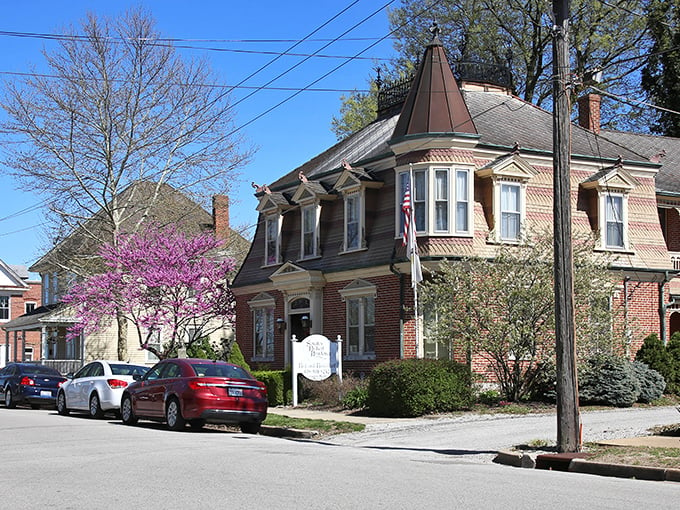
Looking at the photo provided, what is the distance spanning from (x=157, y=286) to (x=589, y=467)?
24.5 meters

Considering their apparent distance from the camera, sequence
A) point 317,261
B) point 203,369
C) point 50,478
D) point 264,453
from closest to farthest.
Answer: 1. point 50,478
2. point 264,453
3. point 203,369
4. point 317,261

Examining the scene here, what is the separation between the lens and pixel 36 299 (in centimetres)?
7006

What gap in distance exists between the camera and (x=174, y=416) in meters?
19.5

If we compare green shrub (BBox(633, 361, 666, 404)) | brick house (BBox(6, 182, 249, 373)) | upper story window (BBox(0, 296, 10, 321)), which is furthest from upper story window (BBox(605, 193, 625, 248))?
upper story window (BBox(0, 296, 10, 321))

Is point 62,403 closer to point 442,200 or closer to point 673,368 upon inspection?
point 442,200

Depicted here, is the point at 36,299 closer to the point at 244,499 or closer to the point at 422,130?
the point at 422,130

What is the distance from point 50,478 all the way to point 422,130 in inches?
690

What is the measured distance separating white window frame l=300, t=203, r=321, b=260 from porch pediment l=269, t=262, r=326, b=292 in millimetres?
707

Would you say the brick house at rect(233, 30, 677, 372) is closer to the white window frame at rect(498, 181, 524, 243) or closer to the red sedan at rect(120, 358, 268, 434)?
the white window frame at rect(498, 181, 524, 243)

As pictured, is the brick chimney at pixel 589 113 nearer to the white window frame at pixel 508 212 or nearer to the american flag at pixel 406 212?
the white window frame at pixel 508 212

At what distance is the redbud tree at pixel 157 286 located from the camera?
3516cm

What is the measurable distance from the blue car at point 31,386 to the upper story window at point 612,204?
1720cm

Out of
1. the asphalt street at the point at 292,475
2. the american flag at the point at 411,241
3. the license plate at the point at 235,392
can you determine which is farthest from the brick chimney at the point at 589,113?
the license plate at the point at 235,392

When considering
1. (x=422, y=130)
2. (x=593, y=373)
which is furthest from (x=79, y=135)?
(x=593, y=373)
